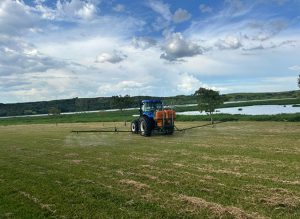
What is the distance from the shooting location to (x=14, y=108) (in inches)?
7032

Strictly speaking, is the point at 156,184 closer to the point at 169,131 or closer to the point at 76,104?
the point at 169,131

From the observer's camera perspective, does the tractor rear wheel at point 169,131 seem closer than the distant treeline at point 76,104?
Yes

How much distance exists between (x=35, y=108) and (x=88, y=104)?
972 inches

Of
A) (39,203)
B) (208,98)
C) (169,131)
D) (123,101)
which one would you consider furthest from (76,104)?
(39,203)

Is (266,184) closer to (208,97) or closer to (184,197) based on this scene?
(184,197)

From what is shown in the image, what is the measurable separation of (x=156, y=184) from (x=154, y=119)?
1757cm

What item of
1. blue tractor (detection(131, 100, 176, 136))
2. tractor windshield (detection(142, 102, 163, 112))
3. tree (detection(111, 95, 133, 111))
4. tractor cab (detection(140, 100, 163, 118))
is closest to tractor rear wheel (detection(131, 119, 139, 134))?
blue tractor (detection(131, 100, 176, 136))

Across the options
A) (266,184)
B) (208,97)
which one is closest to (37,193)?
A: (266,184)

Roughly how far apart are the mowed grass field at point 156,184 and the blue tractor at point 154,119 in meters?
9.48

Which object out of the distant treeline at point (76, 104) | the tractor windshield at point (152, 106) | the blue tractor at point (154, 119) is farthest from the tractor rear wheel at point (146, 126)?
the distant treeline at point (76, 104)

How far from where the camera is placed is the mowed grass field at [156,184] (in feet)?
30.2

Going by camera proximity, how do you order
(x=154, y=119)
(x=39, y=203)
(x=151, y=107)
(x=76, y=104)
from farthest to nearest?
(x=76, y=104), (x=151, y=107), (x=154, y=119), (x=39, y=203)

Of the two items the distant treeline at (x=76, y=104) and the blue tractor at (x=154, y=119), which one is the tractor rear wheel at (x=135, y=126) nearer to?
the blue tractor at (x=154, y=119)

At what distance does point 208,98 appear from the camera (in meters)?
43.3
